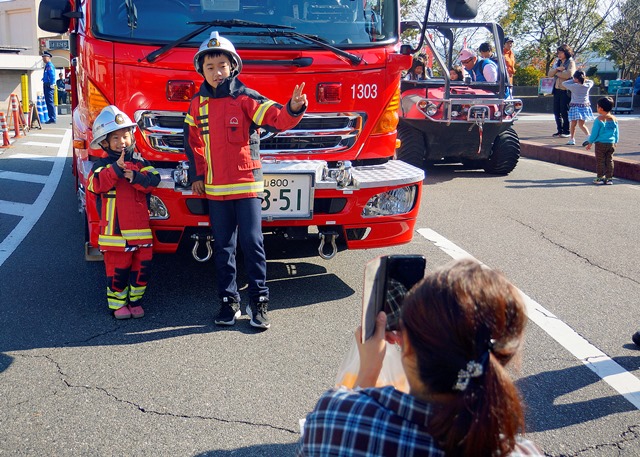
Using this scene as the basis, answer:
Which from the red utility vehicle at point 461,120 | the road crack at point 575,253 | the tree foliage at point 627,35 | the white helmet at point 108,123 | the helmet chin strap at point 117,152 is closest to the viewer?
the white helmet at point 108,123

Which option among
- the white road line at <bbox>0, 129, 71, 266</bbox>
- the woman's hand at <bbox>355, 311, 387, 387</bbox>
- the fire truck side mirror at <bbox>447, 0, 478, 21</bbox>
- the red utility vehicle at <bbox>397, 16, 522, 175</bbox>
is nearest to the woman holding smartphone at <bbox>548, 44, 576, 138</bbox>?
the red utility vehicle at <bbox>397, 16, 522, 175</bbox>

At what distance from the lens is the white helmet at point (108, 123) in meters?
4.57

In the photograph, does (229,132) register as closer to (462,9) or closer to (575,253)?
(462,9)

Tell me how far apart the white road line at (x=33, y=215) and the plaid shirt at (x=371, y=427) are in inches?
197

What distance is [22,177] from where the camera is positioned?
35.3 ft

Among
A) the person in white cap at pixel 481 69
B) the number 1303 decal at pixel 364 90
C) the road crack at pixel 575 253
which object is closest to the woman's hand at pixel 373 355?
the number 1303 decal at pixel 364 90

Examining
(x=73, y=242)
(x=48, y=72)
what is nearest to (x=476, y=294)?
(x=73, y=242)

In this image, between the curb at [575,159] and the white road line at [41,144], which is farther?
the white road line at [41,144]

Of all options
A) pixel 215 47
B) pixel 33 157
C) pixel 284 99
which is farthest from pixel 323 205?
pixel 33 157

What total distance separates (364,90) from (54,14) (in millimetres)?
2597

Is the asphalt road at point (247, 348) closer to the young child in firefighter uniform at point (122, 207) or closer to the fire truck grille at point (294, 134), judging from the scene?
the young child in firefighter uniform at point (122, 207)

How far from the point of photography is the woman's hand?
6.81ft

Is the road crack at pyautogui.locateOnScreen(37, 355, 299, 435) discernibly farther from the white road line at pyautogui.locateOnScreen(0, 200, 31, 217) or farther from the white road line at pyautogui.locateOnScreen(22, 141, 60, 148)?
the white road line at pyautogui.locateOnScreen(22, 141, 60, 148)

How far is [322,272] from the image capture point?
5949 mm
